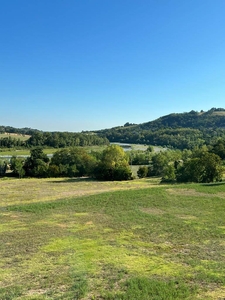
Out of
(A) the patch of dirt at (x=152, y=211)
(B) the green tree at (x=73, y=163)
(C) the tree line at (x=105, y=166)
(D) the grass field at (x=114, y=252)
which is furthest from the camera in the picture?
(B) the green tree at (x=73, y=163)

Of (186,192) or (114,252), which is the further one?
(186,192)

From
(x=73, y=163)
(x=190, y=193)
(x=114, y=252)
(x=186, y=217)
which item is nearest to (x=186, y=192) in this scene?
(x=190, y=193)

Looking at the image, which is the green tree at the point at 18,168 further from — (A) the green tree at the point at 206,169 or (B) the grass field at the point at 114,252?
(B) the grass field at the point at 114,252

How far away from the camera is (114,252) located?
14125 mm

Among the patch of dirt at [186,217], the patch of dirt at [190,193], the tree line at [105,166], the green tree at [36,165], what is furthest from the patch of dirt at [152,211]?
the green tree at [36,165]

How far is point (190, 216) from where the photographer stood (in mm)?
23094

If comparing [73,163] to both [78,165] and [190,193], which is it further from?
[190,193]

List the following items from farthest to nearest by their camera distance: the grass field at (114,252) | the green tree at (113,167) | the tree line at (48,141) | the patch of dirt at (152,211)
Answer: the tree line at (48,141), the green tree at (113,167), the patch of dirt at (152,211), the grass field at (114,252)

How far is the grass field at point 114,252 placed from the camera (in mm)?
9773

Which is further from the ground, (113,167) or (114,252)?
(113,167)

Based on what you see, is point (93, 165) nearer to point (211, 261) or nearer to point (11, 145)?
point (211, 261)

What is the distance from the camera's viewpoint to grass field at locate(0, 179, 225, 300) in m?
9.77

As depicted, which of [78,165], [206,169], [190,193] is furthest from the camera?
[78,165]

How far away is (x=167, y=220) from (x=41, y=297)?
14286mm
